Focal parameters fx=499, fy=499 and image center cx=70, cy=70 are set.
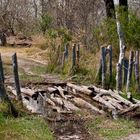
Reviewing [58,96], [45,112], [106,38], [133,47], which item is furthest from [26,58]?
[45,112]

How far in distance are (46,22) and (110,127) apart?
70.2 feet

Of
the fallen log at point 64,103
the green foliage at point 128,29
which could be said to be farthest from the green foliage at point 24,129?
the green foliage at point 128,29

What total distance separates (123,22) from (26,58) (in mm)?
7306

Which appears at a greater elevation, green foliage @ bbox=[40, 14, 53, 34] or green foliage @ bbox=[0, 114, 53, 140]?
green foliage @ bbox=[40, 14, 53, 34]

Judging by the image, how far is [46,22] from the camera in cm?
3091

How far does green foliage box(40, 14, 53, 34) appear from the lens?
100ft

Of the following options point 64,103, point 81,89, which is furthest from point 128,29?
point 64,103

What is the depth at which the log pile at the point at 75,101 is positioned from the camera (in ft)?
36.9

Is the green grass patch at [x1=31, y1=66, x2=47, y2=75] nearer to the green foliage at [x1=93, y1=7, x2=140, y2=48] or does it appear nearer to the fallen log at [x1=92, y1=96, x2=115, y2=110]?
the green foliage at [x1=93, y1=7, x2=140, y2=48]

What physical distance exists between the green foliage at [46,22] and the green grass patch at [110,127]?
66.8 feet

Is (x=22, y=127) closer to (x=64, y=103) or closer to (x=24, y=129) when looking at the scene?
(x=24, y=129)

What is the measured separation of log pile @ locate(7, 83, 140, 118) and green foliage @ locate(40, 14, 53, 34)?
16.5m

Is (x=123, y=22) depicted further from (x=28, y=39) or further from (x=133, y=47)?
(x=28, y=39)

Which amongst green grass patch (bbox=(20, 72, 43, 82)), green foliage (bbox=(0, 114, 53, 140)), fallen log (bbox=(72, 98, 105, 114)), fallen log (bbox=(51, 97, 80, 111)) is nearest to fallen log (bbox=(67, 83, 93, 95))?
fallen log (bbox=(72, 98, 105, 114))
